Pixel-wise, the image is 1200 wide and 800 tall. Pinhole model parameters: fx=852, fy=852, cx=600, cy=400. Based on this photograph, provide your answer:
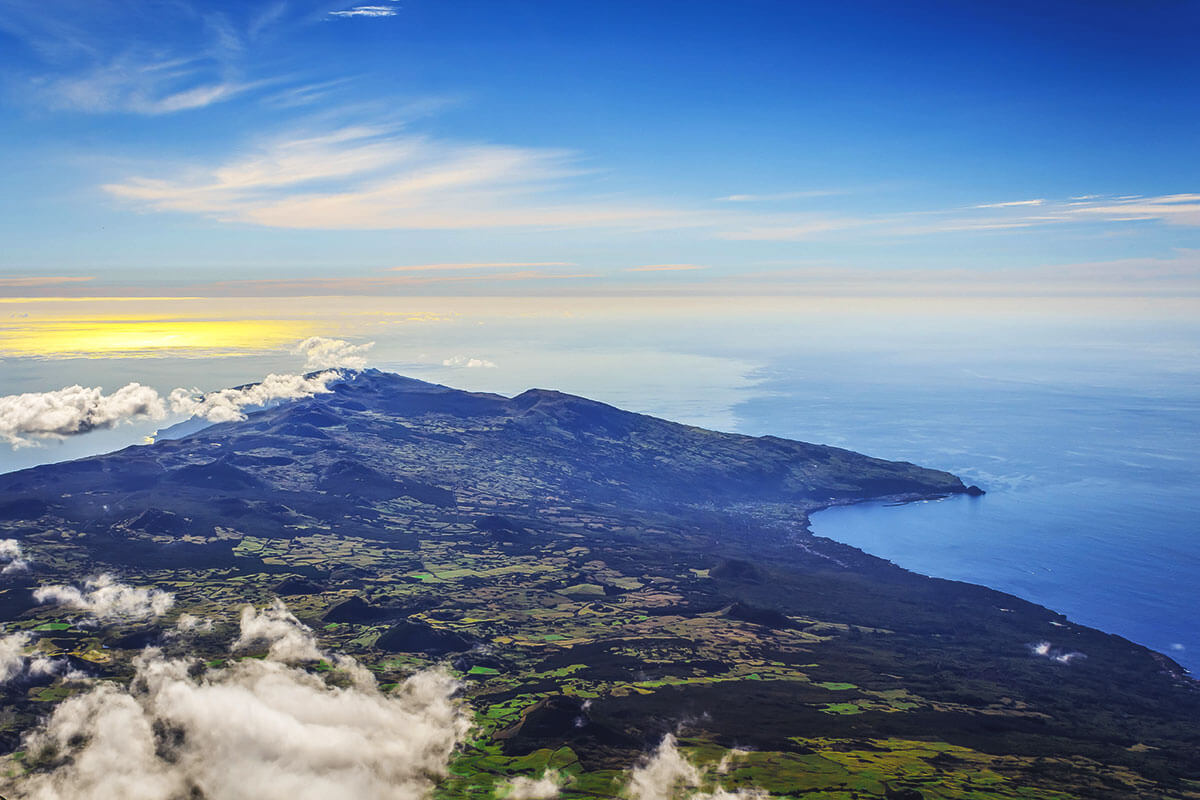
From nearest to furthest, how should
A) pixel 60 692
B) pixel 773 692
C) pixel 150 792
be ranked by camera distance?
pixel 150 792
pixel 60 692
pixel 773 692

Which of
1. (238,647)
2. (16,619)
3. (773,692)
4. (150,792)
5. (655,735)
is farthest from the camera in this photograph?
(16,619)

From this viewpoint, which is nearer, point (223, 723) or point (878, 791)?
point (878, 791)

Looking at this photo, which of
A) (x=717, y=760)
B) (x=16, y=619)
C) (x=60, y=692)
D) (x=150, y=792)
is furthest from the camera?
(x=16, y=619)

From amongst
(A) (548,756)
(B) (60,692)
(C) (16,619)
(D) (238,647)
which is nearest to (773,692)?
(A) (548,756)

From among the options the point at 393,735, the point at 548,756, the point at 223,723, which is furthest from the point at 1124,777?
the point at 223,723

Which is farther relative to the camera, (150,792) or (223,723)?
(223,723)

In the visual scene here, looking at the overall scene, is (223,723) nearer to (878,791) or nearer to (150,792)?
(150,792)

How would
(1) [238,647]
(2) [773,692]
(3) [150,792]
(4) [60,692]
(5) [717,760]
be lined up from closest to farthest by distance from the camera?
(3) [150,792]
(5) [717,760]
(4) [60,692]
(2) [773,692]
(1) [238,647]

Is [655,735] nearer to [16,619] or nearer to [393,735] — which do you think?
[393,735]
